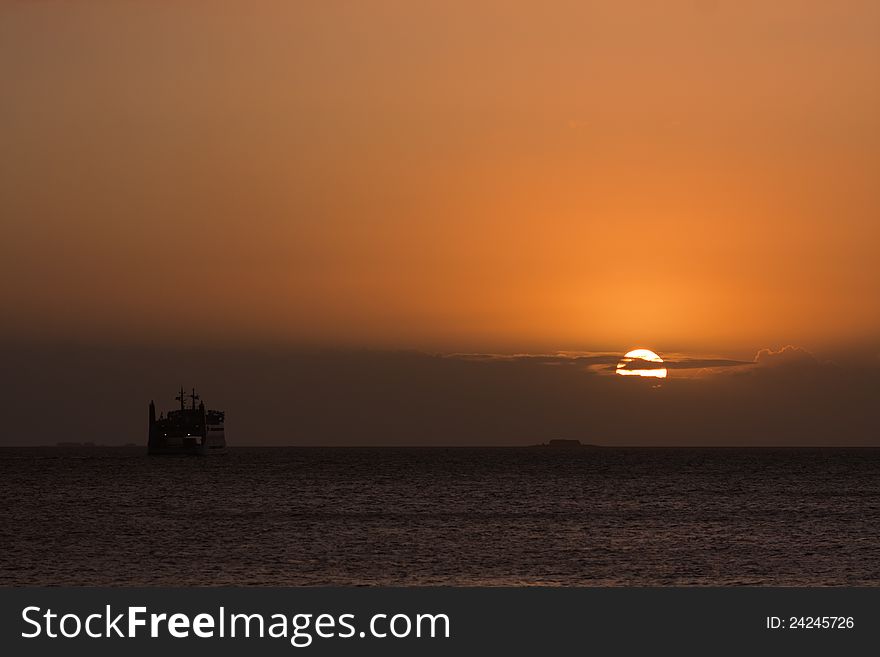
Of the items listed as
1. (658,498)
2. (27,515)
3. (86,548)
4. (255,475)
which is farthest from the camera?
(255,475)

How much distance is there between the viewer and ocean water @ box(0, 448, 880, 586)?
56.9m

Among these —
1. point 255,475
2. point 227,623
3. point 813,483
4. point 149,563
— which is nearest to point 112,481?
point 255,475

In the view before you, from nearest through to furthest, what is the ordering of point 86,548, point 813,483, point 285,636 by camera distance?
point 285,636 → point 86,548 → point 813,483

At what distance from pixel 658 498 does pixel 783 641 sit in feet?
323

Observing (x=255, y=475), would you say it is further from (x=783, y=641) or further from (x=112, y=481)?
(x=783, y=641)

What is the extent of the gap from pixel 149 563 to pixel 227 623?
3428 centimetres

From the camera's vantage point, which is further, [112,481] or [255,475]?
[255,475]

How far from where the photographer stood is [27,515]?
3861 inches

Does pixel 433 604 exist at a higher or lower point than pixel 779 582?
higher

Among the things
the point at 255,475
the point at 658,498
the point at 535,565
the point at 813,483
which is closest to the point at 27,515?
the point at 535,565

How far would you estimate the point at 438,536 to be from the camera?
77.1 meters

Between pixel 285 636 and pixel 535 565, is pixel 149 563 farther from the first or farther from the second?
pixel 285 636

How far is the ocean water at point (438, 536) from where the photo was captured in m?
56.9

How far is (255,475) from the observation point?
189 m
